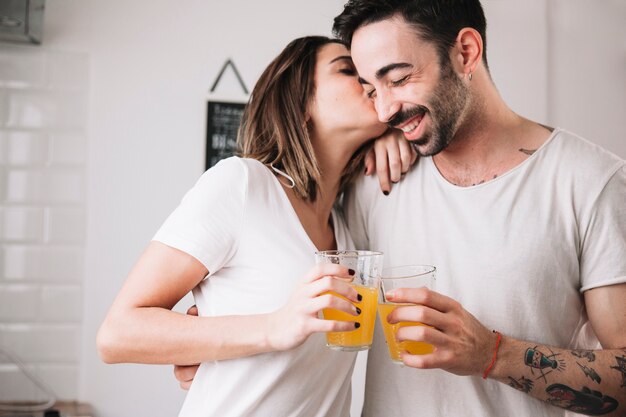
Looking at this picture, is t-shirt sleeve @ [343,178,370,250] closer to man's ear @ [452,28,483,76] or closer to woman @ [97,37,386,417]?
woman @ [97,37,386,417]

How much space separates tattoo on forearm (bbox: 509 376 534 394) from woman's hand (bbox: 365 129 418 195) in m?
0.61

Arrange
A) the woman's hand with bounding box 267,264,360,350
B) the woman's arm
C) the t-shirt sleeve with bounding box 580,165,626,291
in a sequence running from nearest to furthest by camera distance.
A: the woman's hand with bounding box 267,264,360,350
the woman's arm
the t-shirt sleeve with bounding box 580,165,626,291

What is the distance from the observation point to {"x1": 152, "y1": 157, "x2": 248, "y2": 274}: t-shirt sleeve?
1.40 meters

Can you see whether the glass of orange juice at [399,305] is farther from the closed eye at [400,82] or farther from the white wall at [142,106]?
the white wall at [142,106]

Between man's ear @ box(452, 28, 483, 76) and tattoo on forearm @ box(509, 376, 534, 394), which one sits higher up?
man's ear @ box(452, 28, 483, 76)

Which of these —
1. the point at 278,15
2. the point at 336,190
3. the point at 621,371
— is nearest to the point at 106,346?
the point at 336,190

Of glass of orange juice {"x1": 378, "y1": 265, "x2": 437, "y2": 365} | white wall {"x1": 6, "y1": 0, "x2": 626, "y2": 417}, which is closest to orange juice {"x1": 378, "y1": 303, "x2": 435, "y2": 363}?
glass of orange juice {"x1": 378, "y1": 265, "x2": 437, "y2": 365}

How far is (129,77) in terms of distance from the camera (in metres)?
3.36

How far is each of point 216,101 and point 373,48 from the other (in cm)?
197

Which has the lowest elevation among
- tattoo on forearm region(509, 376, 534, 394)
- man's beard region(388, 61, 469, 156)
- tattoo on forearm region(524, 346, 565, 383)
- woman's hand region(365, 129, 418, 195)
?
tattoo on forearm region(509, 376, 534, 394)

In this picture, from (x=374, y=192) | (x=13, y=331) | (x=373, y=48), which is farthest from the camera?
(x=13, y=331)

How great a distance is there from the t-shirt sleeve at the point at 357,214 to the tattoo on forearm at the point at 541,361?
1.89 ft

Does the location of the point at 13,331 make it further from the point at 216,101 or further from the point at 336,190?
the point at 336,190

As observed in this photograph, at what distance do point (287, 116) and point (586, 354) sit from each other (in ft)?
3.11
